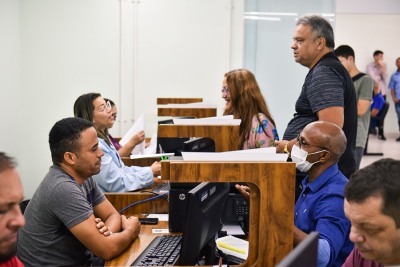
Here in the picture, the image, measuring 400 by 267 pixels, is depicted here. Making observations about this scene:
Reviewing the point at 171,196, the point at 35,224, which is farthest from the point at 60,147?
the point at 171,196

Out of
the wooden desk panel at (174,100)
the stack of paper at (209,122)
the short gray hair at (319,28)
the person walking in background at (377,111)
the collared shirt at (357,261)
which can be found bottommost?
the person walking in background at (377,111)

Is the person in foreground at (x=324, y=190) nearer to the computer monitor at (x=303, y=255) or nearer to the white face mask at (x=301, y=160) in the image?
the white face mask at (x=301, y=160)

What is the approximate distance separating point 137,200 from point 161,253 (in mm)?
973

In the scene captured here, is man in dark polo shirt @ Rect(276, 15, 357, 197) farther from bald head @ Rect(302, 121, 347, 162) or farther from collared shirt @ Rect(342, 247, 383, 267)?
collared shirt @ Rect(342, 247, 383, 267)

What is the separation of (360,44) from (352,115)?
8.58 meters

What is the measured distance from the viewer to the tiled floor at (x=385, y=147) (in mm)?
8289

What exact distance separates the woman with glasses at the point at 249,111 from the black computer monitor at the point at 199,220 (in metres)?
1.49

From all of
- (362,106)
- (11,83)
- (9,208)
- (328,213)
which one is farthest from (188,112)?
(9,208)

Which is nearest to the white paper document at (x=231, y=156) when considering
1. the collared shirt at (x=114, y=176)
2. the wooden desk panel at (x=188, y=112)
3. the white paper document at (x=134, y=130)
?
the collared shirt at (x=114, y=176)

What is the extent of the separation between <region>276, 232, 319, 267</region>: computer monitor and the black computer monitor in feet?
2.54

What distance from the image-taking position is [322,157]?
7.13 ft

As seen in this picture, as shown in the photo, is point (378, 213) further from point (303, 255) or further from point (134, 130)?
point (134, 130)

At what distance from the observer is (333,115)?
265cm

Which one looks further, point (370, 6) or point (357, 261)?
point (370, 6)
